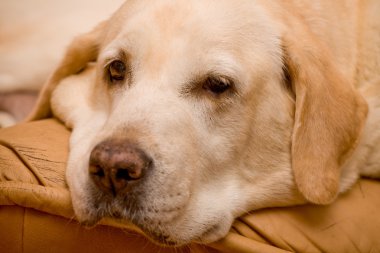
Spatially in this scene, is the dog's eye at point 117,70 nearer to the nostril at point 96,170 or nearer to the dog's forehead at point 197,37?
the dog's forehead at point 197,37

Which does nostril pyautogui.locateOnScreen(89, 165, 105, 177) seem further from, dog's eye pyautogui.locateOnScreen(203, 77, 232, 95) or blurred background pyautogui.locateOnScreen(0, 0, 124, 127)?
blurred background pyautogui.locateOnScreen(0, 0, 124, 127)

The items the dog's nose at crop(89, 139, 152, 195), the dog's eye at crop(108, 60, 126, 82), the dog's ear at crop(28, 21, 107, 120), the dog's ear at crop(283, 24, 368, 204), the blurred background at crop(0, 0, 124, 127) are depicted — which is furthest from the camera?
the blurred background at crop(0, 0, 124, 127)

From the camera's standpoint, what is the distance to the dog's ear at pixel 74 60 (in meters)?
1.94

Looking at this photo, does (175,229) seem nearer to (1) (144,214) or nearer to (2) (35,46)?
(1) (144,214)

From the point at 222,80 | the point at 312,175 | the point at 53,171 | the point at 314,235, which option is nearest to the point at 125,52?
the point at 222,80

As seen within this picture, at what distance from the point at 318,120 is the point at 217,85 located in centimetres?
32

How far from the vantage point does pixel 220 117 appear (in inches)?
58.2

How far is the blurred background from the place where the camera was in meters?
2.45

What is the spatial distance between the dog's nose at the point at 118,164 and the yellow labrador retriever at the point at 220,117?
0.02 m

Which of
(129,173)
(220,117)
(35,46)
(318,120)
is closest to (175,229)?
(129,173)

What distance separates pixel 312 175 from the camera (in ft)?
4.84

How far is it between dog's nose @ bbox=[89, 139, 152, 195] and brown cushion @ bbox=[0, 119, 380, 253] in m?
0.17

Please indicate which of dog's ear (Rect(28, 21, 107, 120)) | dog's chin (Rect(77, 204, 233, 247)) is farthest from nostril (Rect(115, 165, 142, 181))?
dog's ear (Rect(28, 21, 107, 120))

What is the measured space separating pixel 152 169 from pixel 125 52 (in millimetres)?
435
